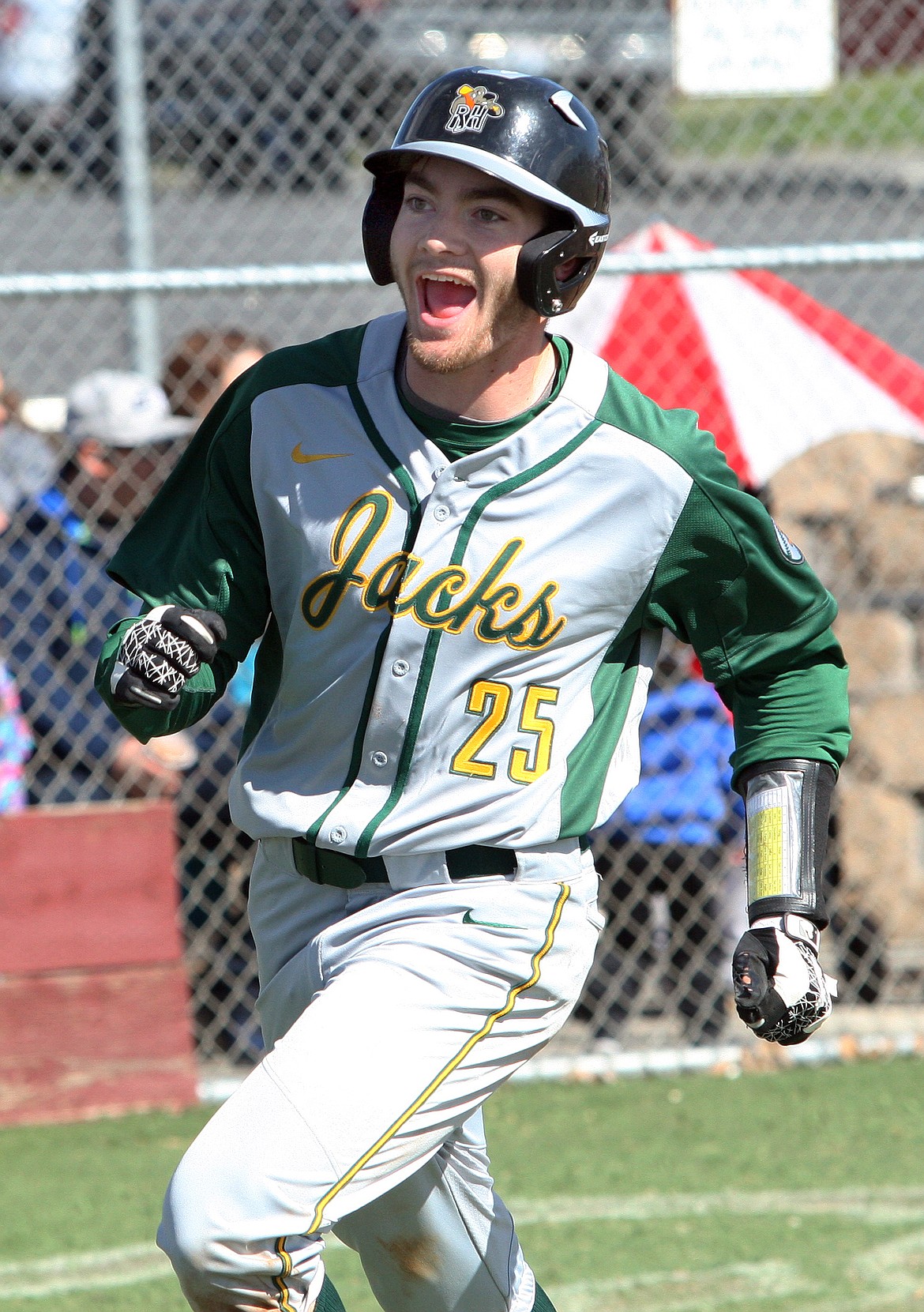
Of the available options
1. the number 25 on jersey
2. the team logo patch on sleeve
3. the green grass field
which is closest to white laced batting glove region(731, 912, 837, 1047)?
the number 25 on jersey

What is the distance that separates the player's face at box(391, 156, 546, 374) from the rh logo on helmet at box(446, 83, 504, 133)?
6 centimetres

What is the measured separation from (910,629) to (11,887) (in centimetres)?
332

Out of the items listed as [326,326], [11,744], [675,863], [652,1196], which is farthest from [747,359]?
[326,326]

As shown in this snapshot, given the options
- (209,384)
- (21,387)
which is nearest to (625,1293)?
(209,384)

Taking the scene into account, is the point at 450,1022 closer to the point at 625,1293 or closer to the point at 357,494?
the point at 357,494

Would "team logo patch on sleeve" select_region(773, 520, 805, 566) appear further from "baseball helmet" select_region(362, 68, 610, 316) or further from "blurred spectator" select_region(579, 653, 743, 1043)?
"blurred spectator" select_region(579, 653, 743, 1043)

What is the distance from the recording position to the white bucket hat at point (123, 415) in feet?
18.0

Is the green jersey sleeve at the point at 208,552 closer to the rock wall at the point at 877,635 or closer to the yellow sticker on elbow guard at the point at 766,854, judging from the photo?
the yellow sticker on elbow guard at the point at 766,854

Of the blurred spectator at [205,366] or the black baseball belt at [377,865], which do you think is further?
the blurred spectator at [205,366]

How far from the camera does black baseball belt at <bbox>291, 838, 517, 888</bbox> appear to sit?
2699 mm

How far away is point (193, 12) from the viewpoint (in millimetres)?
7680

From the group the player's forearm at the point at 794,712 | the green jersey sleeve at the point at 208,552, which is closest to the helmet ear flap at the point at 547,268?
the green jersey sleeve at the point at 208,552

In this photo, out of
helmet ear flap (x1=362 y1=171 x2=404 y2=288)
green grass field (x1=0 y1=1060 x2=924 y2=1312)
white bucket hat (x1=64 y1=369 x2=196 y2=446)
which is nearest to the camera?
helmet ear flap (x1=362 y1=171 x2=404 y2=288)

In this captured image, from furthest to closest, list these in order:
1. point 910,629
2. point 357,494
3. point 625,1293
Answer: point 910,629 → point 625,1293 → point 357,494
